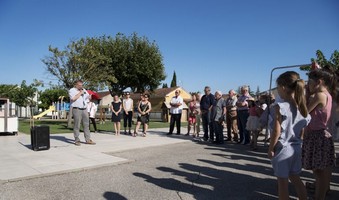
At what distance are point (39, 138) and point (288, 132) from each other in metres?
6.85

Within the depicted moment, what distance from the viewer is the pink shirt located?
3.87 metres

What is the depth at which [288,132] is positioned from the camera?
323 centimetres

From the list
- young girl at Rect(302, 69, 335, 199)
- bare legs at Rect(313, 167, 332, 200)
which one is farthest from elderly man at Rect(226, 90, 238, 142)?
bare legs at Rect(313, 167, 332, 200)

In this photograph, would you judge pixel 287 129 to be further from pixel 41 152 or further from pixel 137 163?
pixel 41 152

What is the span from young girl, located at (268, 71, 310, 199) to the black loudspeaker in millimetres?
6623

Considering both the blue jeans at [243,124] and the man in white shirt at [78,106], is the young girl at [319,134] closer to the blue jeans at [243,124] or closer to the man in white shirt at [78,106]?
the blue jeans at [243,124]

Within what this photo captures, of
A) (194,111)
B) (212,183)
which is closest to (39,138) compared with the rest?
(212,183)

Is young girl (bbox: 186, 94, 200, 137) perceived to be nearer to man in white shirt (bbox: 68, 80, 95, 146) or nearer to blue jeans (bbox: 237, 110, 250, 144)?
blue jeans (bbox: 237, 110, 250, 144)

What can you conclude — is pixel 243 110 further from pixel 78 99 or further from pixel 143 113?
pixel 78 99

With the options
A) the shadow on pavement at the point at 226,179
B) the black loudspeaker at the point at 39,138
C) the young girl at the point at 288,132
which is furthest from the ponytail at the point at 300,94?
the black loudspeaker at the point at 39,138

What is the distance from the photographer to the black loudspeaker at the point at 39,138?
26.0 feet

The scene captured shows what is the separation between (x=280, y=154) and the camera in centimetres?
319

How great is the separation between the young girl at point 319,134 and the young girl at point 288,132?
1.92 ft

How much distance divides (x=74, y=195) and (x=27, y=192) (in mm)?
762
